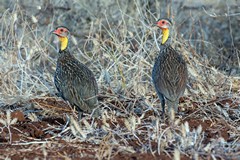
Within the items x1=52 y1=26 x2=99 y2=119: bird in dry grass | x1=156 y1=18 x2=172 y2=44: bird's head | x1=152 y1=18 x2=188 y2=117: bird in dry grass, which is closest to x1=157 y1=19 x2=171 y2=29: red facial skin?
x1=156 y1=18 x2=172 y2=44: bird's head

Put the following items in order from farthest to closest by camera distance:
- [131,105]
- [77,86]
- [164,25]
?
1. [164,25]
2. [131,105]
3. [77,86]

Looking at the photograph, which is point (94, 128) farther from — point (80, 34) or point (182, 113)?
point (80, 34)

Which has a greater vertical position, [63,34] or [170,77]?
[63,34]

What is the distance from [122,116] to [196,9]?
7003mm

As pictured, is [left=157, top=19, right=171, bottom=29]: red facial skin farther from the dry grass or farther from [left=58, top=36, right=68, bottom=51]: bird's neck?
[left=58, top=36, right=68, bottom=51]: bird's neck

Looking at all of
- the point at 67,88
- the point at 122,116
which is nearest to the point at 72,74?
the point at 67,88

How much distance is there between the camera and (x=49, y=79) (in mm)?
8648

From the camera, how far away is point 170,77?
723cm

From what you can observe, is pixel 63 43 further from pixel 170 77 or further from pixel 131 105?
pixel 170 77

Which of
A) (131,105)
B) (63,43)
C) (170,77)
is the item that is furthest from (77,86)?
(170,77)

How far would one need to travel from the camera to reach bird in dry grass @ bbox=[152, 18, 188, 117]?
7.05 metres

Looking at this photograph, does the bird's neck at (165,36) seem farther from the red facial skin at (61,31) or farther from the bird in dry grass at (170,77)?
the red facial skin at (61,31)

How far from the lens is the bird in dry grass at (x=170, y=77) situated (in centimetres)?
Result: 705

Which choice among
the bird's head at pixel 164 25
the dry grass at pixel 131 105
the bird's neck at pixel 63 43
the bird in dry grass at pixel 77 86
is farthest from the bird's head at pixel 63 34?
the bird's head at pixel 164 25
